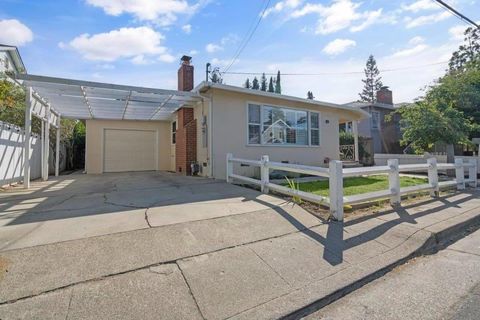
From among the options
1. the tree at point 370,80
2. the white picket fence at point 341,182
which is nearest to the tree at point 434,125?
the white picket fence at point 341,182

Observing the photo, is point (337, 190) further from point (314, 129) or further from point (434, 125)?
point (434, 125)

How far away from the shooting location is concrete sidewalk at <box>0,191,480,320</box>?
7.16 feet

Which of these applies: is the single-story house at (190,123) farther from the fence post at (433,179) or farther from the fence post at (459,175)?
the fence post at (433,179)

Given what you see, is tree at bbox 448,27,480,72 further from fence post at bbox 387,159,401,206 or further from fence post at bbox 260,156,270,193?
fence post at bbox 260,156,270,193

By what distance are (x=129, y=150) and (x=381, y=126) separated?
19.3 metres

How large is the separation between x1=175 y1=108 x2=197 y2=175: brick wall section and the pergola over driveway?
19.8 inches

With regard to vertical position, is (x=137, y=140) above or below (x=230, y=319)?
above

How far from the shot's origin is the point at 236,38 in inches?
501

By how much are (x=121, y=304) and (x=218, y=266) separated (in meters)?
1.03

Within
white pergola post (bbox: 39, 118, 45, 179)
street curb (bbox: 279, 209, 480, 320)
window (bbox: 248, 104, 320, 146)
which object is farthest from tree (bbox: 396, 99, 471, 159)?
white pergola post (bbox: 39, 118, 45, 179)

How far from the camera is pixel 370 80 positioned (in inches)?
1955

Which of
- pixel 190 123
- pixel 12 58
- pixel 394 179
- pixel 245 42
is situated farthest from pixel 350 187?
pixel 12 58

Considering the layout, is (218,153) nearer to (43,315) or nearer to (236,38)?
(236,38)

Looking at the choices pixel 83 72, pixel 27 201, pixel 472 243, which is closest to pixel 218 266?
pixel 472 243
